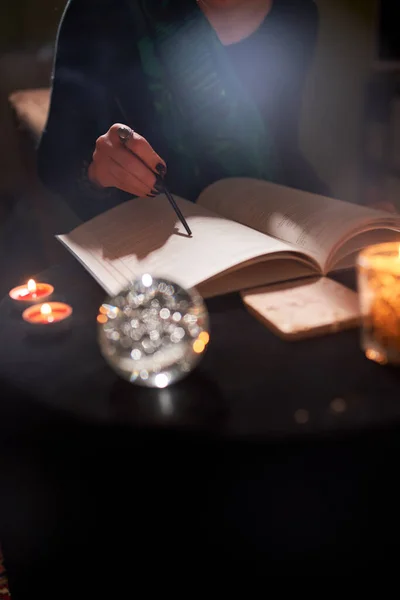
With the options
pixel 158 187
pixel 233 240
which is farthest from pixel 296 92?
pixel 233 240

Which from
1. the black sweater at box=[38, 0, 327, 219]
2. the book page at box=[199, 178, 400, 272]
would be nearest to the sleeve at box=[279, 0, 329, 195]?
the black sweater at box=[38, 0, 327, 219]

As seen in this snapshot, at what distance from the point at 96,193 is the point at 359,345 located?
1.86ft

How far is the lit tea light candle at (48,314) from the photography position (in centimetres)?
54

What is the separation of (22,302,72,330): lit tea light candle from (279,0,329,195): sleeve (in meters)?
0.64

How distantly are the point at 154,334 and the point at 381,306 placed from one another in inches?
6.9

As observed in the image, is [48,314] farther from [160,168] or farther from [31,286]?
[160,168]

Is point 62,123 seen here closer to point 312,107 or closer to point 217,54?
point 217,54

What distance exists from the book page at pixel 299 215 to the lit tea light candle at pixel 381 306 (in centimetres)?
13

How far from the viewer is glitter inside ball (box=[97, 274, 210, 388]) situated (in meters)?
0.44

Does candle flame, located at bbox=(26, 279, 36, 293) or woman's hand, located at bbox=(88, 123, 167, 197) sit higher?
woman's hand, located at bbox=(88, 123, 167, 197)

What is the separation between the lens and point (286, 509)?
16.5 inches

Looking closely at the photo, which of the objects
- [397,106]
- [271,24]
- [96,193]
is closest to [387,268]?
[96,193]

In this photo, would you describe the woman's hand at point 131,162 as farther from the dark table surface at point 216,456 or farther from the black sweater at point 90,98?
the dark table surface at point 216,456

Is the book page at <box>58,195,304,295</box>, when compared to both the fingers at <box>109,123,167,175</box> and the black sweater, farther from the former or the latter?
the black sweater
